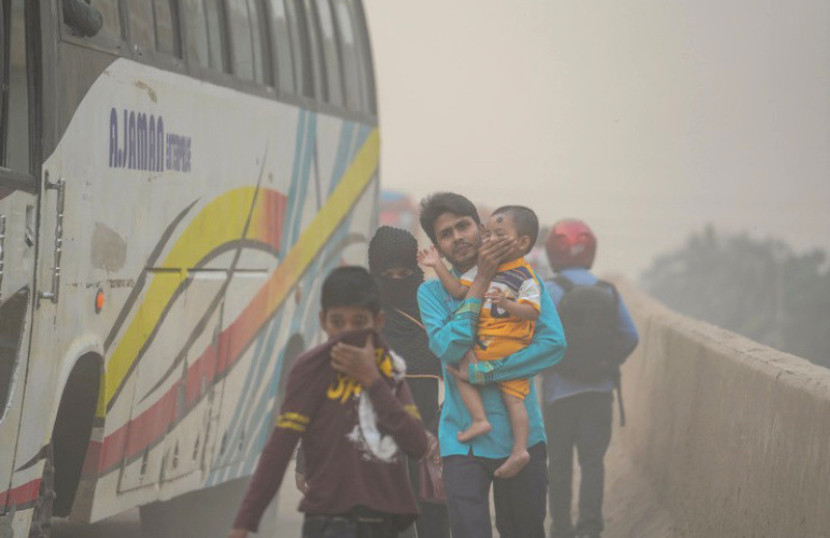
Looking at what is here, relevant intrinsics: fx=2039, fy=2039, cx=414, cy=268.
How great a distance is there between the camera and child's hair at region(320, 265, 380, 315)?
19.3 ft

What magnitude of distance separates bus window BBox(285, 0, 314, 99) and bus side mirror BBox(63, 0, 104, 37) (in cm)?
462

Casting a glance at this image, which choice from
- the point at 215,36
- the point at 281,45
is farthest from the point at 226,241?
the point at 281,45

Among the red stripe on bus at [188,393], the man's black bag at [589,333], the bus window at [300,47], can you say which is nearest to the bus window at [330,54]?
the bus window at [300,47]

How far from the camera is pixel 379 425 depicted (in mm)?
5945

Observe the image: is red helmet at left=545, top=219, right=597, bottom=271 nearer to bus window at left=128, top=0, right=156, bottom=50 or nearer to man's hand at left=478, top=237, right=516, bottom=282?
bus window at left=128, top=0, right=156, bottom=50

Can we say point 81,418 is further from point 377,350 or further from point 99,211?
point 377,350

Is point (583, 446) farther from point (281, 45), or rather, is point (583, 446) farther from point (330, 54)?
point (330, 54)

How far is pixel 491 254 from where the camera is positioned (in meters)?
7.73

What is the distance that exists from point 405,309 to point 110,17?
6.88ft

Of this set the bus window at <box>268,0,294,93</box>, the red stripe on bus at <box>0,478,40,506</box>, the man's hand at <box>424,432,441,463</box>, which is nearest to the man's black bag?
the bus window at <box>268,0,294,93</box>

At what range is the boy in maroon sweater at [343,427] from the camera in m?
5.85

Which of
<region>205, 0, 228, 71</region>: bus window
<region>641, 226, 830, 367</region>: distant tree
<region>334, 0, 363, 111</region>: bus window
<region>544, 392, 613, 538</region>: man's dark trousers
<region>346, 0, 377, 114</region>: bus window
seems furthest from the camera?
<region>641, 226, 830, 367</region>: distant tree

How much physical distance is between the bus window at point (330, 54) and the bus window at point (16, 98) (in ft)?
20.4

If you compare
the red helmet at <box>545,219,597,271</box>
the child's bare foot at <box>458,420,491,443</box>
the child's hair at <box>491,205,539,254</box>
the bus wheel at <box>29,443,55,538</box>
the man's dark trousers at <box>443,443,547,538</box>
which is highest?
the child's hair at <box>491,205,539,254</box>
